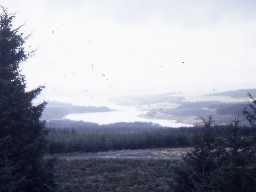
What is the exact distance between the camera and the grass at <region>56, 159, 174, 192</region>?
22.8m

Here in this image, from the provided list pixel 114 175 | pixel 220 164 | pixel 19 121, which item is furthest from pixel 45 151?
pixel 114 175

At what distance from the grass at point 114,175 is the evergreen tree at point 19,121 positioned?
6354 mm

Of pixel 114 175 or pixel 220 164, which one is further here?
pixel 114 175

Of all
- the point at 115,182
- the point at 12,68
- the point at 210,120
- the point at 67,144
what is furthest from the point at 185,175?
the point at 67,144

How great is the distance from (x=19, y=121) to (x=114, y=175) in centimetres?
1289

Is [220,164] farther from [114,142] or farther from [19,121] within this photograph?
[114,142]

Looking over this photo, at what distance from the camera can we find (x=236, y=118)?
11.3 meters

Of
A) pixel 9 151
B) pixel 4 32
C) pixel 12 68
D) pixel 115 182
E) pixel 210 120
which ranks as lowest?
pixel 115 182

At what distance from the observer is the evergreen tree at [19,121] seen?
1323 centimetres

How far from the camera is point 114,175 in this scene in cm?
2580

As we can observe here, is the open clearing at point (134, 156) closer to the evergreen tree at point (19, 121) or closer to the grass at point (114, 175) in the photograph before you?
the grass at point (114, 175)

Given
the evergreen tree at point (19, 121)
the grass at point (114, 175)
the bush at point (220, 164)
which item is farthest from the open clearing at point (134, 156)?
the bush at point (220, 164)

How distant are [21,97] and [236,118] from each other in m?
6.40

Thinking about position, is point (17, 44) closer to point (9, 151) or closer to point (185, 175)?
point (9, 151)
